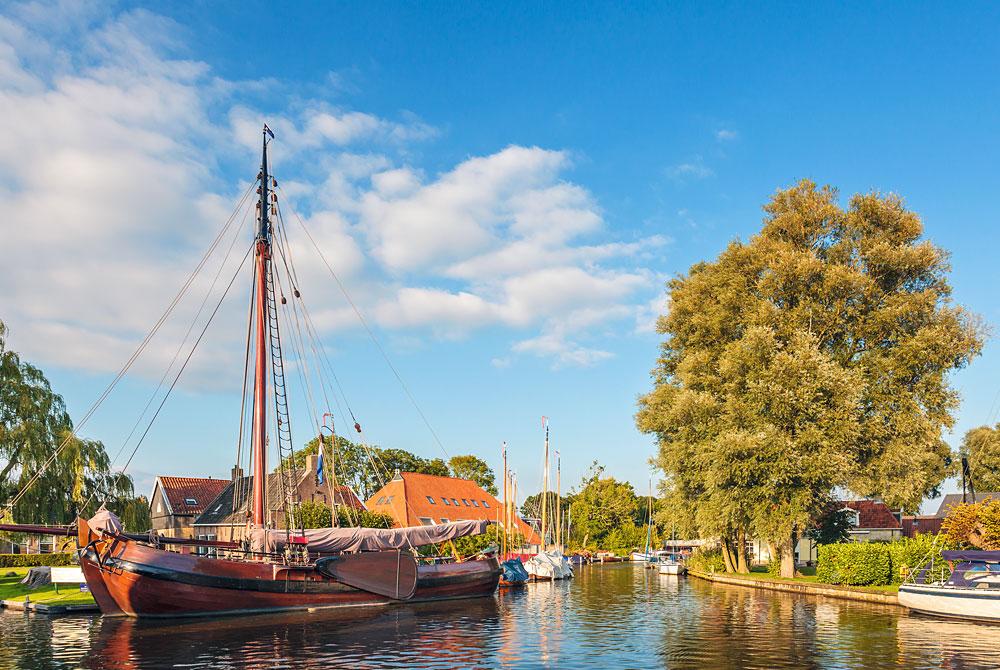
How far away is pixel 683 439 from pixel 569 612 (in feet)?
51.3

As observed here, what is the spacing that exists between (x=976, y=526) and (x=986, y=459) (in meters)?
57.7

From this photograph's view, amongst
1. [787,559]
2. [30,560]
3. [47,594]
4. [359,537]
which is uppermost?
[359,537]

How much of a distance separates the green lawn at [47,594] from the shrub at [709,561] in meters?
38.8

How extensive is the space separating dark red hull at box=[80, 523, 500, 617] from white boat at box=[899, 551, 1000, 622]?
79.7 ft

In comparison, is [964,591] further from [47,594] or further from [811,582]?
[47,594]

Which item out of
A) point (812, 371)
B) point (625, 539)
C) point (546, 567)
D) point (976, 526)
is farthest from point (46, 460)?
point (625, 539)

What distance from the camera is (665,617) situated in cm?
3066

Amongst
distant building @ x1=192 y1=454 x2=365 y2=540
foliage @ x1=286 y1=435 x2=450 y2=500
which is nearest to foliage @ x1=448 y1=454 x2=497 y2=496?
foliage @ x1=286 y1=435 x2=450 y2=500

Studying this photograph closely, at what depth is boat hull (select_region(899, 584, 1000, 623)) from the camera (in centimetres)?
2752

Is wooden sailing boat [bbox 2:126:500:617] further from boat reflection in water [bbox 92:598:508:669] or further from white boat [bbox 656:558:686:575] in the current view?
white boat [bbox 656:558:686:575]

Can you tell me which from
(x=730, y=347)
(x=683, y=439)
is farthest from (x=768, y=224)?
(x=683, y=439)

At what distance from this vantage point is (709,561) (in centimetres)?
5891

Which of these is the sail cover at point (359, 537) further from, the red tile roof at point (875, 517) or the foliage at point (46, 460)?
the red tile roof at point (875, 517)

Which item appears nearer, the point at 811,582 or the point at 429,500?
the point at 811,582
